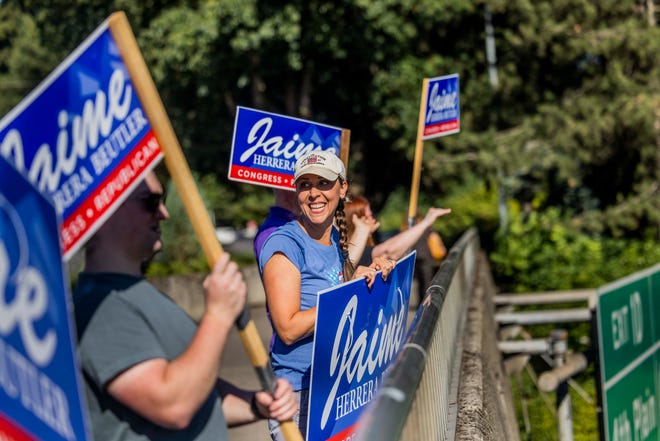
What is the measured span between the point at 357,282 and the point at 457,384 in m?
2.05

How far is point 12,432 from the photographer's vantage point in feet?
8.41

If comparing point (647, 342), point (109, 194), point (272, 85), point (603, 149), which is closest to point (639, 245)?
point (603, 149)

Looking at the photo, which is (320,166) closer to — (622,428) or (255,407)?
(255,407)

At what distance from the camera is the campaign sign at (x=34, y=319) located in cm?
244

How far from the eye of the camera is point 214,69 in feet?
86.4

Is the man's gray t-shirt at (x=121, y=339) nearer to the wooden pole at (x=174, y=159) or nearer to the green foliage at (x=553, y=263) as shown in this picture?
the wooden pole at (x=174, y=159)

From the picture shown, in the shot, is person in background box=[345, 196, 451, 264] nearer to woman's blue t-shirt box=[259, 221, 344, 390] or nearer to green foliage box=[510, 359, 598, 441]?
woman's blue t-shirt box=[259, 221, 344, 390]

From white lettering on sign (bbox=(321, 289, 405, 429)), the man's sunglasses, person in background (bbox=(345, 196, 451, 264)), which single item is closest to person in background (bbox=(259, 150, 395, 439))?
white lettering on sign (bbox=(321, 289, 405, 429))

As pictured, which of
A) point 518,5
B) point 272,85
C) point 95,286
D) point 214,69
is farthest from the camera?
point 272,85

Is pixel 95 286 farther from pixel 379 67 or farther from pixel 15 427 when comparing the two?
pixel 379 67

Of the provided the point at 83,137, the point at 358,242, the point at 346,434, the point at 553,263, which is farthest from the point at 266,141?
the point at 553,263

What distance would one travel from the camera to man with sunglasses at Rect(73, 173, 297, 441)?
104 inches

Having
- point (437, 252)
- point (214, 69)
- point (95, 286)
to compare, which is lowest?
point (95, 286)

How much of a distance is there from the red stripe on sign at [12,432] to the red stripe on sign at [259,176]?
3529mm
